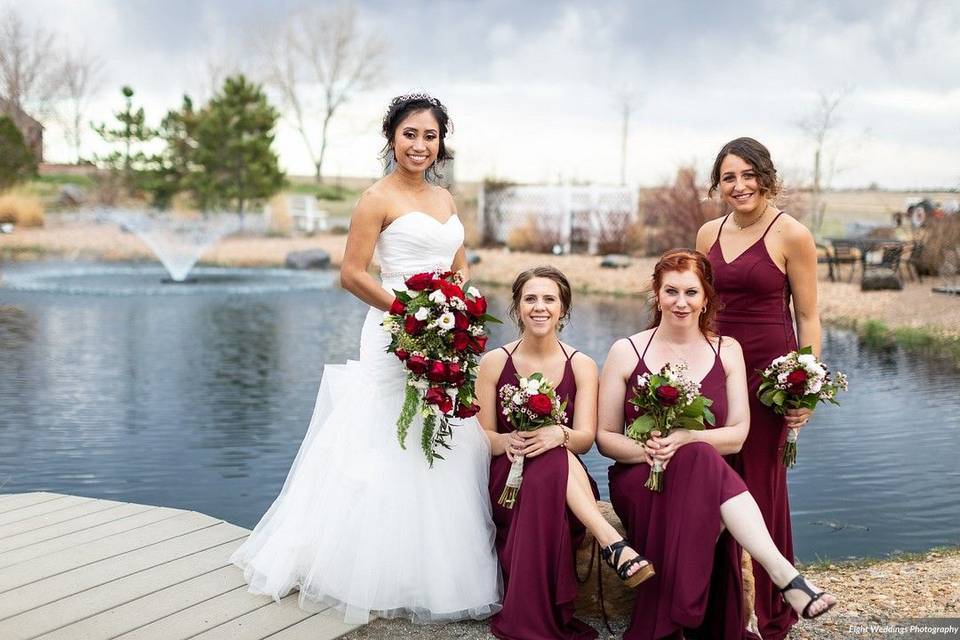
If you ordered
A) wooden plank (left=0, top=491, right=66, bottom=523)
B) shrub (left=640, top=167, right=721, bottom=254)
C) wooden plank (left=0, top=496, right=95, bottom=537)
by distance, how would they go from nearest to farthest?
wooden plank (left=0, top=496, right=95, bottom=537), wooden plank (left=0, top=491, right=66, bottom=523), shrub (left=640, top=167, right=721, bottom=254)

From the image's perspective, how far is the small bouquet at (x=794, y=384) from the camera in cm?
370

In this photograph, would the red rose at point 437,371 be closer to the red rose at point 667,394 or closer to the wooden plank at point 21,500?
the red rose at point 667,394

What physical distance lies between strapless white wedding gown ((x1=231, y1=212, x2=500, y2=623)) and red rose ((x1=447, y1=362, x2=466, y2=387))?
0.37 metres

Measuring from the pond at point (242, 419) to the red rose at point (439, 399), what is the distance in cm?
286

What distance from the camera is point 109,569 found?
13.5 ft

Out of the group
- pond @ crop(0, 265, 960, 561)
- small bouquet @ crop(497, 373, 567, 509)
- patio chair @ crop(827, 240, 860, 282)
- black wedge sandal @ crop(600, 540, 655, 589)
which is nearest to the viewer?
black wedge sandal @ crop(600, 540, 655, 589)

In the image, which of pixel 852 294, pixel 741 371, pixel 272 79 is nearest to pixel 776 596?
pixel 741 371

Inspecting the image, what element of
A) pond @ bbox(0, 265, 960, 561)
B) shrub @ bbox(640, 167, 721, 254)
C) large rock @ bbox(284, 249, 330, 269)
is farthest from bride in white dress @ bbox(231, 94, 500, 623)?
large rock @ bbox(284, 249, 330, 269)

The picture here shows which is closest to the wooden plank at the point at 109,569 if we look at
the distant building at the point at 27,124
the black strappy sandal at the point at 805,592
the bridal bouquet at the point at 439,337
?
the bridal bouquet at the point at 439,337

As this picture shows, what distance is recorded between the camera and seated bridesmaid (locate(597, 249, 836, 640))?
3.45 meters

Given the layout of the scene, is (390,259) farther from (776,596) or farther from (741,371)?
(776,596)

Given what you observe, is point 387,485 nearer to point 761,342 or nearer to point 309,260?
point 761,342

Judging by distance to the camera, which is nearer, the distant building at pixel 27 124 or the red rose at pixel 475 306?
the red rose at pixel 475 306

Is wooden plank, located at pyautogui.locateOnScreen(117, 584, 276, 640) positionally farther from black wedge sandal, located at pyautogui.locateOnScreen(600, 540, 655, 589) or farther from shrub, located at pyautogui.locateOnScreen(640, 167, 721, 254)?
shrub, located at pyautogui.locateOnScreen(640, 167, 721, 254)
